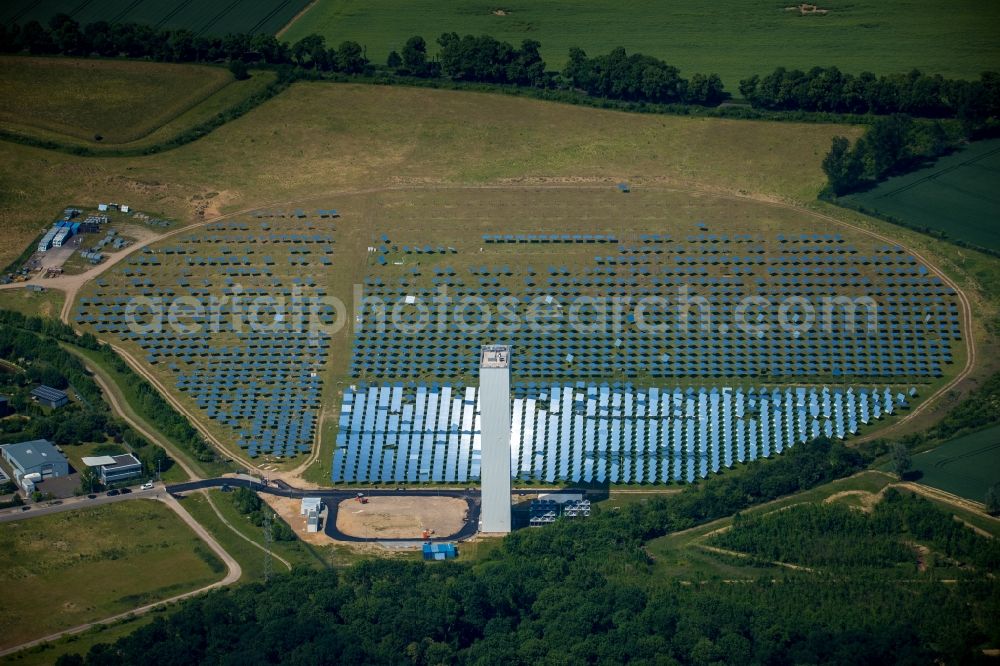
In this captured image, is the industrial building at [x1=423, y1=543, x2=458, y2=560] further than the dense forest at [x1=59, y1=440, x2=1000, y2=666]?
Yes

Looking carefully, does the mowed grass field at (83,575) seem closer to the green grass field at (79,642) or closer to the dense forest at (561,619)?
the green grass field at (79,642)

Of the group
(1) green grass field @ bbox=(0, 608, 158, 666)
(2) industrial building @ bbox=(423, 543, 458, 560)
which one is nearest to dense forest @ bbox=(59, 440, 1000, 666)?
(1) green grass field @ bbox=(0, 608, 158, 666)

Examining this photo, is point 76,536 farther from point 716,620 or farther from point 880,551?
point 880,551

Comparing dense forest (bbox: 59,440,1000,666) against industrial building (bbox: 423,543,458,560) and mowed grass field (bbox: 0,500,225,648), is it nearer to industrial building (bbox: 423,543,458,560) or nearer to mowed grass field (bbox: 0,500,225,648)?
industrial building (bbox: 423,543,458,560)

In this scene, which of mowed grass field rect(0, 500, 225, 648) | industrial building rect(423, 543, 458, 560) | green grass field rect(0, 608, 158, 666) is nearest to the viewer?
green grass field rect(0, 608, 158, 666)

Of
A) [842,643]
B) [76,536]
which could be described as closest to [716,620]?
[842,643]

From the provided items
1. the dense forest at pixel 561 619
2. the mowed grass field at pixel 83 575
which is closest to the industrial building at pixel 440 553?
the dense forest at pixel 561 619
